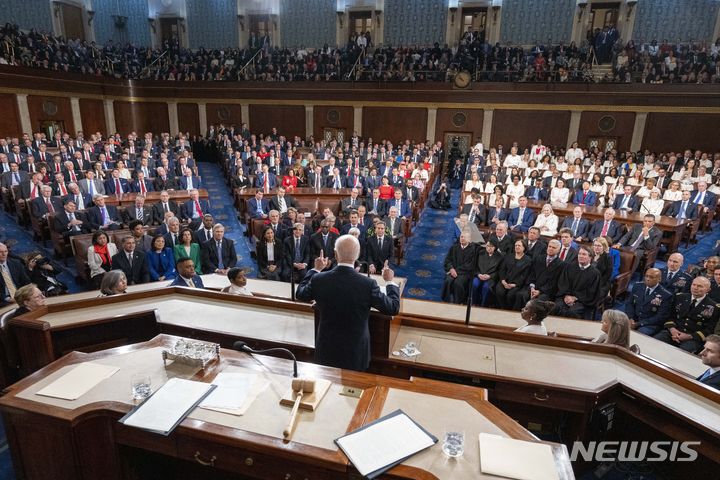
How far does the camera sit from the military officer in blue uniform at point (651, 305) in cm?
477

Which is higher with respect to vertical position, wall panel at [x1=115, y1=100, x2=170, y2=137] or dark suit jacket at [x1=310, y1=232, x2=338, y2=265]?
wall panel at [x1=115, y1=100, x2=170, y2=137]

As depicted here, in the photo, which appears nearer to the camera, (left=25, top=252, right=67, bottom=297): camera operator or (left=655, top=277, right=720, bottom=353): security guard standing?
(left=655, top=277, right=720, bottom=353): security guard standing

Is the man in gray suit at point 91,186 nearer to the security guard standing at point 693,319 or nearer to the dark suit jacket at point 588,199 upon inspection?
the security guard standing at point 693,319

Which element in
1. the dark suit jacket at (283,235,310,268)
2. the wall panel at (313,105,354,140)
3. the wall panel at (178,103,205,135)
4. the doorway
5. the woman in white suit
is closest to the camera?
the dark suit jacket at (283,235,310,268)

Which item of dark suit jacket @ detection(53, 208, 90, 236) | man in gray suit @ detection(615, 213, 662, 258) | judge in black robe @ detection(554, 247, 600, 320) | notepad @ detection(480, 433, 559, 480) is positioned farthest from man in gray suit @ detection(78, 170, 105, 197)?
man in gray suit @ detection(615, 213, 662, 258)

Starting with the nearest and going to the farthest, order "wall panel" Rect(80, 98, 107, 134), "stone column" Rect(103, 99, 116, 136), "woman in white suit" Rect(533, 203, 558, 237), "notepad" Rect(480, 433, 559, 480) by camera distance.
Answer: "notepad" Rect(480, 433, 559, 480) < "woman in white suit" Rect(533, 203, 558, 237) < "wall panel" Rect(80, 98, 107, 134) < "stone column" Rect(103, 99, 116, 136)

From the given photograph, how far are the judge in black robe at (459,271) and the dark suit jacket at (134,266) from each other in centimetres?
406

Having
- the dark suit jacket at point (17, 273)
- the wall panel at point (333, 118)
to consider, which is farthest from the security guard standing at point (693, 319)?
the wall panel at point (333, 118)

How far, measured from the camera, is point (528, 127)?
16531 mm

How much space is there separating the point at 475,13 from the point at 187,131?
544 inches

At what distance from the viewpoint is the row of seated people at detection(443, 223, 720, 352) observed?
456 centimetres

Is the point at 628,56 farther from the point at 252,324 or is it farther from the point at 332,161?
the point at 252,324

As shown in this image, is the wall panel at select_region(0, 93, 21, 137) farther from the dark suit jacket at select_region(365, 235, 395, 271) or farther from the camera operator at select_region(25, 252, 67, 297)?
the dark suit jacket at select_region(365, 235, 395, 271)

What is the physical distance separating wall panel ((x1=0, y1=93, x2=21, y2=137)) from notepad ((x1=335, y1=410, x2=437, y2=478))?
1728 cm
